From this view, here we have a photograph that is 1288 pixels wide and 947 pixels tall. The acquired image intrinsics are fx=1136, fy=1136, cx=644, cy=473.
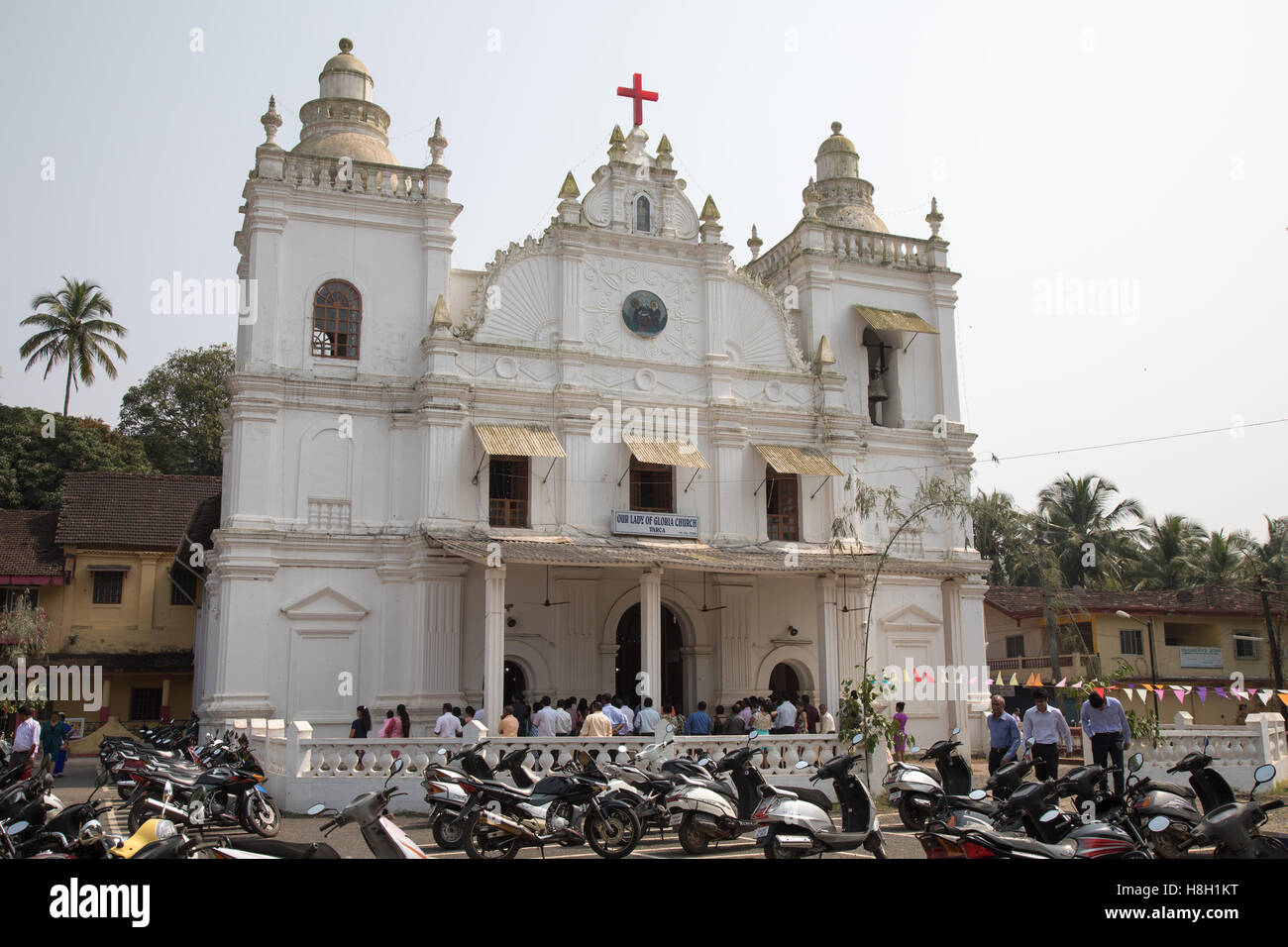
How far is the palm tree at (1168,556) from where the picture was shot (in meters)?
39.9

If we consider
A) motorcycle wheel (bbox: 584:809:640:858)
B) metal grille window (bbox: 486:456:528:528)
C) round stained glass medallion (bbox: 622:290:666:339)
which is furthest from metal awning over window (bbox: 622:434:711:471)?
motorcycle wheel (bbox: 584:809:640:858)

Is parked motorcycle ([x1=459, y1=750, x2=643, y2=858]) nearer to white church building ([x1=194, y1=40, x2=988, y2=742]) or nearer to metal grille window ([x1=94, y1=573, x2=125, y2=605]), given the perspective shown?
white church building ([x1=194, y1=40, x2=988, y2=742])

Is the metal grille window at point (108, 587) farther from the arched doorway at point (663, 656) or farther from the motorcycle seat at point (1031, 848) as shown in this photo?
the motorcycle seat at point (1031, 848)

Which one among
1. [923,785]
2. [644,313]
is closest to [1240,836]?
[923,785]

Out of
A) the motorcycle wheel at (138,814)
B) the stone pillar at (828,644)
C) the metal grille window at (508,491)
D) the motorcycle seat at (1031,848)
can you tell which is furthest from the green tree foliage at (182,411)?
the motorcycle seat at (1031,848)

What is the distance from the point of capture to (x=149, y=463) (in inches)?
1512

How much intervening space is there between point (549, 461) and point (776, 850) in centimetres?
1312

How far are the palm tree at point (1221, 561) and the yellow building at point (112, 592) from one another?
33.0 m

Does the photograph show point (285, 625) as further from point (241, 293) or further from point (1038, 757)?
point (1038, 757)

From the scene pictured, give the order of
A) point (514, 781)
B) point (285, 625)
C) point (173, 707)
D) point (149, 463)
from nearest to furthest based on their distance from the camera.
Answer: point (514, 781) → point (285, 625) → point (173, 707) → point (149, 463)

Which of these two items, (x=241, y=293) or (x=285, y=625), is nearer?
(x=285, y=625)
